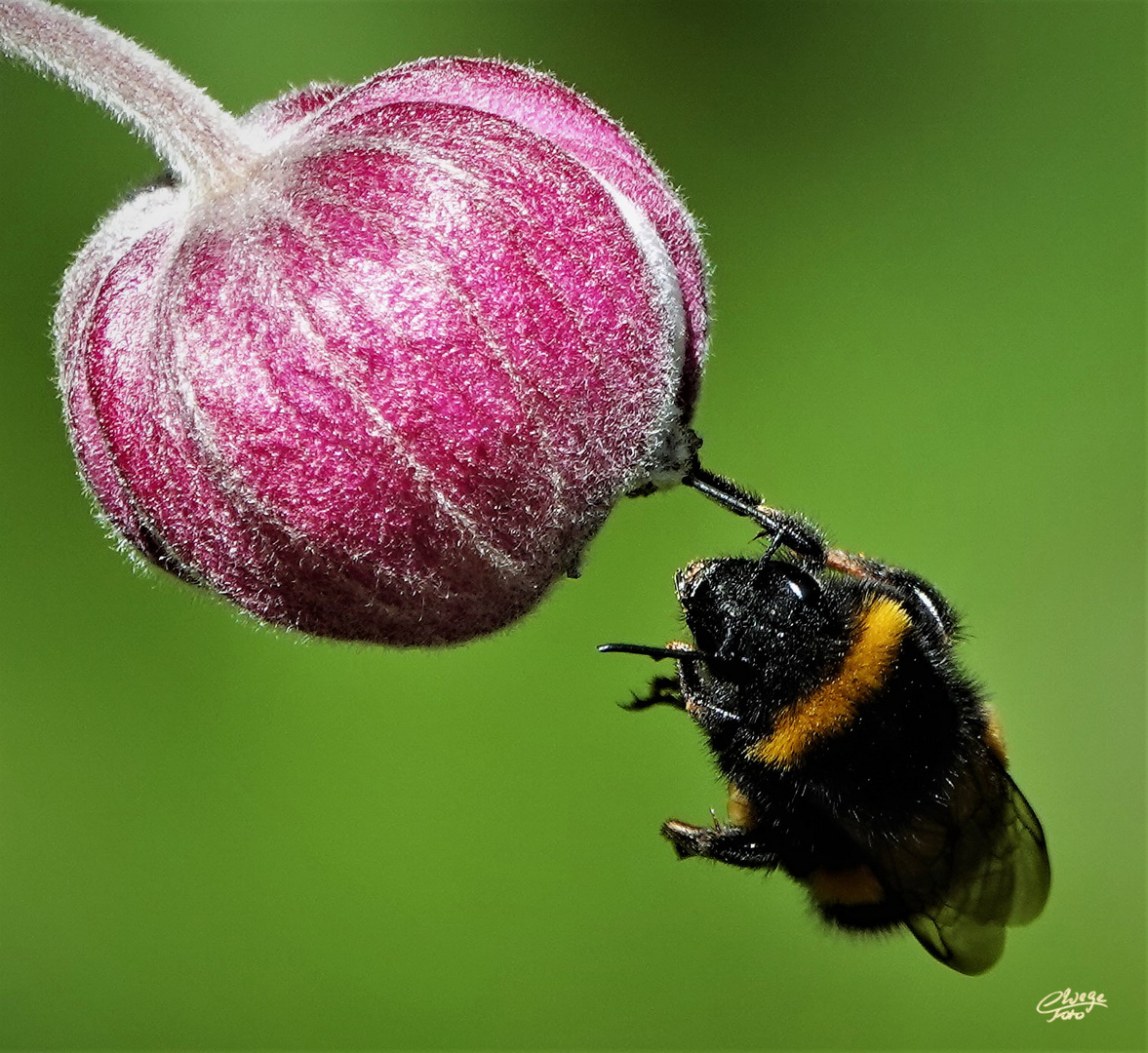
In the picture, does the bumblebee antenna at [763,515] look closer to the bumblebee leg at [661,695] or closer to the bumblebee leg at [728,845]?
the bumblebee leg at [661,695]

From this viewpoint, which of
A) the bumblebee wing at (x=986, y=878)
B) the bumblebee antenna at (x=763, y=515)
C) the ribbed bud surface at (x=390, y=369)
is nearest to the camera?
the ribbed bud surface at (x=390, y=369)

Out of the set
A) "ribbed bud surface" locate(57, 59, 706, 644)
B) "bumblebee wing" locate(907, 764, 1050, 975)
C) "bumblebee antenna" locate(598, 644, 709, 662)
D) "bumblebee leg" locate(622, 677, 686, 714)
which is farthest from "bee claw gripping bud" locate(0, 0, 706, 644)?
"bumblebee wing" locate(907, 764, 1050, 975)

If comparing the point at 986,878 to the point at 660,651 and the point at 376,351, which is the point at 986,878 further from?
the point at 376,351

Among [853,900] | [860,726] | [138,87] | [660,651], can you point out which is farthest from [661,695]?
[138,87]

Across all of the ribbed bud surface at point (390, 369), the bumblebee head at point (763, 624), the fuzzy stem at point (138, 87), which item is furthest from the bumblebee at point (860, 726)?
the fuzzy stem at point (138, 87)

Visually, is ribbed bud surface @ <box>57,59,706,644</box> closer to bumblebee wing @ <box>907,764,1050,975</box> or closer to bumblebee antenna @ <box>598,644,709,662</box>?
bumblebee antenna @ <box>598,644,709,662</box>

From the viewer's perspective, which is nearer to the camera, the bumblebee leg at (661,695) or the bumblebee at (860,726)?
the bumblebee at (860,726)

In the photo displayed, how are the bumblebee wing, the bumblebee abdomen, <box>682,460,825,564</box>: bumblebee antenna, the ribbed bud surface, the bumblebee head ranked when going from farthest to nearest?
the bumblebee abdomen, the bumblebee wing, the bumblebee head, <box>682,460,825,564</box>: bumblebee antenna, the ribbed bud surface
